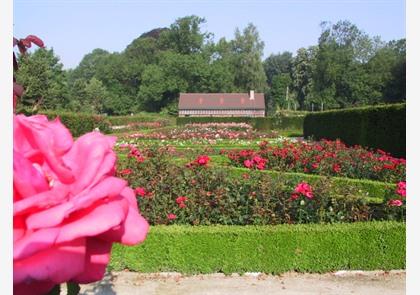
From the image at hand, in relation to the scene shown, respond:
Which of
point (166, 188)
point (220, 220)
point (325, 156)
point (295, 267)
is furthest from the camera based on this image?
point (325, 156)

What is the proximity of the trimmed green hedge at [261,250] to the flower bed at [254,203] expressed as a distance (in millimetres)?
439

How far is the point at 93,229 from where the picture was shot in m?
0.47

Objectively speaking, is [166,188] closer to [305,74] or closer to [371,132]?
[371,132]

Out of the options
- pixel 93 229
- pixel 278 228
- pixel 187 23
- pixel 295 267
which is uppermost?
pixel 187 23

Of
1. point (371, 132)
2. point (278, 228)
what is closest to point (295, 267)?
point (278, 228)

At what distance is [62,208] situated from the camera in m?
0.47

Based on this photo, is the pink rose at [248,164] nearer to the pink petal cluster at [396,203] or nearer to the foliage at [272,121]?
the pink petal cluster at [396,203]

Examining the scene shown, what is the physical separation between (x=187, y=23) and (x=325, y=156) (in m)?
66.5

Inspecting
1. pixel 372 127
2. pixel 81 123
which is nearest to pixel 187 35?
pixel 81 123

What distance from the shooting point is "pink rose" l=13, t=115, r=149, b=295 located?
463 millimetres

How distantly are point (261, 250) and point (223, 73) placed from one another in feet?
218

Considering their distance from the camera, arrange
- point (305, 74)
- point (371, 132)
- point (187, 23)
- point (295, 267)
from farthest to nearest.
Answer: point (305, 74)
point (187, 23)
point (371, 132)
point (295, 267)

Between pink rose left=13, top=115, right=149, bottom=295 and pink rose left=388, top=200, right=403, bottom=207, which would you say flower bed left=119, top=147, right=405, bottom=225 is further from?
pink rose left=13, top=115, right=149, bottom=295

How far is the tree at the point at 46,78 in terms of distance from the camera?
38.2 meters
